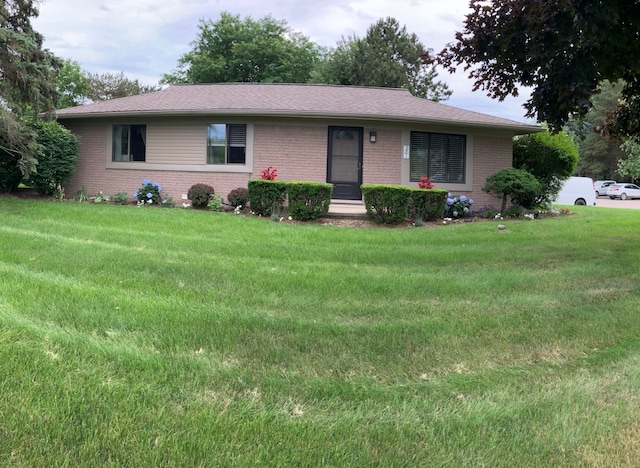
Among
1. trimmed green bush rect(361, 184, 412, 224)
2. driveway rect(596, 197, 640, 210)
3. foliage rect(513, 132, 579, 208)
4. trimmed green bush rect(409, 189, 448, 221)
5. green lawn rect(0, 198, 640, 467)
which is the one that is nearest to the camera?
green lawn rect(0, 198, 640, 467)

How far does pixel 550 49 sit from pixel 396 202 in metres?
5.48

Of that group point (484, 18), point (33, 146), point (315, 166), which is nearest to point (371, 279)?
point (484, 18)

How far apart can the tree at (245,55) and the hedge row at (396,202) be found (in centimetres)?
2803

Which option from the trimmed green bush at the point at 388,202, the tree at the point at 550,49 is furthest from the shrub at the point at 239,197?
the tree at the point at 550,49

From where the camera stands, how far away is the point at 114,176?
589 inches

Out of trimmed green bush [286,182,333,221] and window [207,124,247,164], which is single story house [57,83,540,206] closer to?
window [207,124,247,164]

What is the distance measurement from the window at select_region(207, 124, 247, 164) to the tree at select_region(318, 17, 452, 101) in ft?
73.9

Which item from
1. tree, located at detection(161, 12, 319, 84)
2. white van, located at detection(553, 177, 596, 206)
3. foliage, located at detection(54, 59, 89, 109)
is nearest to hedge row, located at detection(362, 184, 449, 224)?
white van, located at detection(553, 177, 596, 206)

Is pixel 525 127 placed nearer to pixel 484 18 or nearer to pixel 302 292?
pixel 484 18

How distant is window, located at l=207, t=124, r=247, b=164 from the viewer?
14.0 meters

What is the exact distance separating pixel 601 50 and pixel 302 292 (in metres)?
4.31

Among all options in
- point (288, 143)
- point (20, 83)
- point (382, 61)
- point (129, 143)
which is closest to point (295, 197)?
point (288, 143)

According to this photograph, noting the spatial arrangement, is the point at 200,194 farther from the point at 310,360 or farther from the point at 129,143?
the point at 310,360

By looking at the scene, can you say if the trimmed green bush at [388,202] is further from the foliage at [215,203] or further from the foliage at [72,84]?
the foliage at [72,84]
